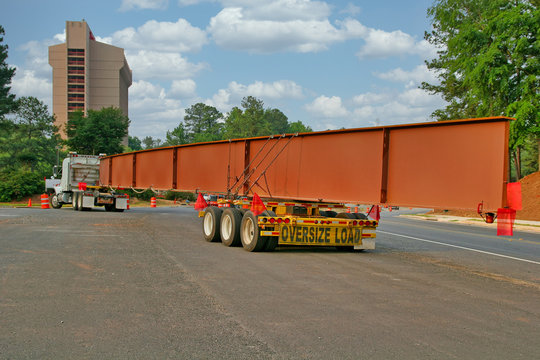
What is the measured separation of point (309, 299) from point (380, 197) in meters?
4.08

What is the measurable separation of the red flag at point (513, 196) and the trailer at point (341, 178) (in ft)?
0.35

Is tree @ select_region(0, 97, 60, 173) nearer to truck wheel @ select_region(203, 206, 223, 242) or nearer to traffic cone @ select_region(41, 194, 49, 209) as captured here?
traffic cone @ select_region(41, 194, 49, 209)

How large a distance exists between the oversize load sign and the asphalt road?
14.3 inches

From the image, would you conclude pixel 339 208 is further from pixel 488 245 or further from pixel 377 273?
pixel 488 245

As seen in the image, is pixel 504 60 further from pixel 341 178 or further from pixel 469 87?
pixel 341 178

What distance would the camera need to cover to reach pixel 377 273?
991 centimetres

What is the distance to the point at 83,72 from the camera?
389 ft

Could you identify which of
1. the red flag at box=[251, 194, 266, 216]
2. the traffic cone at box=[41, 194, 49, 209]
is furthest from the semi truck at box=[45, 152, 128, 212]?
the red flag at box=[251, 194, 266, 216]

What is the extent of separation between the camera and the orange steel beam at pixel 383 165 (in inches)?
367

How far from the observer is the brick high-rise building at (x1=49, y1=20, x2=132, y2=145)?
386 ft

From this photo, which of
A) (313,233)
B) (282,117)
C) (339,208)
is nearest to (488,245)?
(339,208)

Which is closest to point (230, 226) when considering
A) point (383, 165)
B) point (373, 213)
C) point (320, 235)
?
point (320, 235)

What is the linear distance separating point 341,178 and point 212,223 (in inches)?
174

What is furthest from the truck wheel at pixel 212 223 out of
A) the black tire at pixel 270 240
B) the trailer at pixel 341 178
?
the black tire at pixel 270 240
